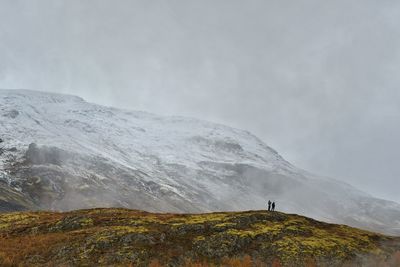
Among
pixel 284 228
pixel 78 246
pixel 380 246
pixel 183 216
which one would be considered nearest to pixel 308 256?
pixel 284 228

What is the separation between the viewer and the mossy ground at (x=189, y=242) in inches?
1459

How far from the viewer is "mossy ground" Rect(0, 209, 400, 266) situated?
37062mm

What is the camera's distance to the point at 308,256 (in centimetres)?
3856

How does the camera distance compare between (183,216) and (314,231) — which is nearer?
(314,231)

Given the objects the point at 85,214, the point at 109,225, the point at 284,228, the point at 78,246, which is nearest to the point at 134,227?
the point at 109,225

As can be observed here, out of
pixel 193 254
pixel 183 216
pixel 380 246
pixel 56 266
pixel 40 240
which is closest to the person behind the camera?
pixel 56 266

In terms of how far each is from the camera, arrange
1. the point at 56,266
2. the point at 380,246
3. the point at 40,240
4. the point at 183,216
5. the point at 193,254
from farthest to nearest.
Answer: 1. the point at 183,216
2. the point at 380,246
3. the point at 40,240
4. the point at 193,254
5. the point at 56,266

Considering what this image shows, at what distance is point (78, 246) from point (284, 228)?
20.3 metres

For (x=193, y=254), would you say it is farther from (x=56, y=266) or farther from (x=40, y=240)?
(x=40, y=240)

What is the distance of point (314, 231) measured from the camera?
45.4m

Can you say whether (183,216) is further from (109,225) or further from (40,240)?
(40,240)

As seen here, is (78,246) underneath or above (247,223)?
underneath

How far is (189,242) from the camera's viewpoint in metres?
40.6

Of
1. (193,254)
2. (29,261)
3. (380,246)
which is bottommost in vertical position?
(29,261)
